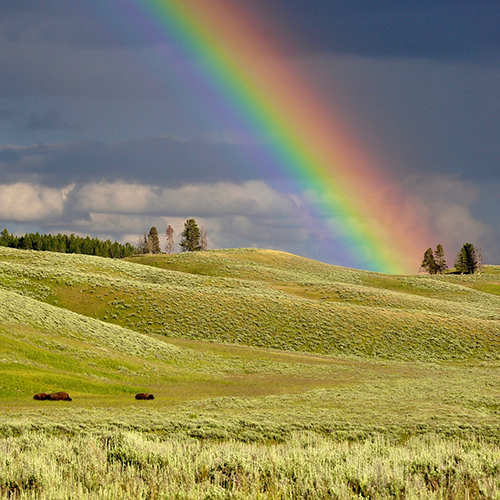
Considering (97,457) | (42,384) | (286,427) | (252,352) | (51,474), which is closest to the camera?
(51,474)

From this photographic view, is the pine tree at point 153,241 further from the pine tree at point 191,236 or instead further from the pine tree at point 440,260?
the pine tree at point 440,260

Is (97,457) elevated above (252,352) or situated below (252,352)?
above

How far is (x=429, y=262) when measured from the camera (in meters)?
162

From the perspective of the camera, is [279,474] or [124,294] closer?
[279,474]

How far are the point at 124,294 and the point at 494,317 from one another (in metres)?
56.4

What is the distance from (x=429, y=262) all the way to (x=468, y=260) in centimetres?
1147

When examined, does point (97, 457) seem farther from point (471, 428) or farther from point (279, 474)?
point (471, 428)

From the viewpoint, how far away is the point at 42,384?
28406mm

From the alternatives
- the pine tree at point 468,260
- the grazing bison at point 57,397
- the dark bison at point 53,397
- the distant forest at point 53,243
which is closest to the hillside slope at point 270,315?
the dark bison at point 53,397

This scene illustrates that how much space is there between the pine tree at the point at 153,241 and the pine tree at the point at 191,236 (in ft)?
28.6

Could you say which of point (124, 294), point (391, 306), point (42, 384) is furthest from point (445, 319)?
point (42, 384)

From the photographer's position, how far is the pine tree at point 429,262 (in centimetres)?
16088

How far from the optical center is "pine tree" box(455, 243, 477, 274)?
156m

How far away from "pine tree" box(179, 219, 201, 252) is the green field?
64.9m
